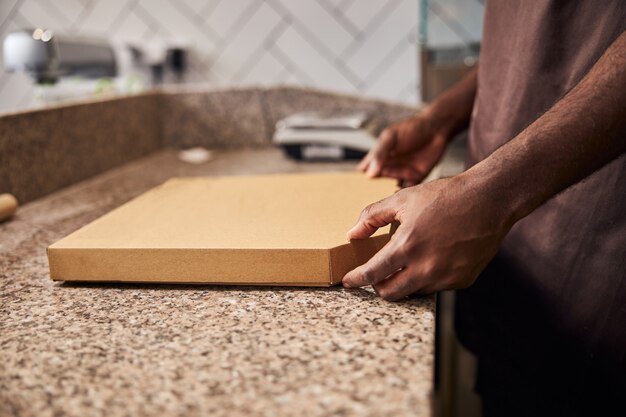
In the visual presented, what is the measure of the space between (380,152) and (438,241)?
453 millimetres

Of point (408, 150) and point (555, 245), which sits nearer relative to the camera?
point (555, 245)

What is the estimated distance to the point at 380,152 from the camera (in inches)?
36.1

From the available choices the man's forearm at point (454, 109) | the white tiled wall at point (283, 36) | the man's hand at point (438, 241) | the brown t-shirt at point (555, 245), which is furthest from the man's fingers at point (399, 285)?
the white tiled wall at point (283, 36)

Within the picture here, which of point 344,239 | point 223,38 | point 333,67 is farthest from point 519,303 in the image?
point 223,38

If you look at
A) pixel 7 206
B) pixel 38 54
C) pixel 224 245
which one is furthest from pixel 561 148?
pixel 38 54

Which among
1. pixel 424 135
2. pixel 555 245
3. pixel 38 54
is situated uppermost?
pixel 38 54

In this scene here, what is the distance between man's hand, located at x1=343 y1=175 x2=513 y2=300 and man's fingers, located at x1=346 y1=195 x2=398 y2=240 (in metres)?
0.01

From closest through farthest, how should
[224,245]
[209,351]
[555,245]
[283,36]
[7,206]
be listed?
[209,351], [224,245], [555,245], [7,206], [283,36]

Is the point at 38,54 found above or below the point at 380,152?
above

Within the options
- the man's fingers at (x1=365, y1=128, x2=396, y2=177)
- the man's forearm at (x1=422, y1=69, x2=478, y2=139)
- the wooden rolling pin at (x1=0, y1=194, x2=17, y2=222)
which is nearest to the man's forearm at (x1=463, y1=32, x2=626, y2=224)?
the man's fingers at (x1=365, y1=128, x2=396, y2=177)

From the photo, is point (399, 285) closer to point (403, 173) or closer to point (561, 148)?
point (561, 148)

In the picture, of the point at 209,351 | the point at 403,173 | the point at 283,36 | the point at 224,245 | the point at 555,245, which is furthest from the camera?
the point at 283,36

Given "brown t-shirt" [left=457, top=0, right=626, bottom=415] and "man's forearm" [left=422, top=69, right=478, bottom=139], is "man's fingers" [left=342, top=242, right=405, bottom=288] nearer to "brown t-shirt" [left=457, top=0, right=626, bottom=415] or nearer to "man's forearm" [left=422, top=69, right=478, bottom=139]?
"brown t-shirt" [left=457, top=0, right=626, bottom=415]

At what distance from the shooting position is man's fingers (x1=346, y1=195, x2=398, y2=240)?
0.52 meters
